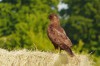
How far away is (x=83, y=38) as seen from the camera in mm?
70125

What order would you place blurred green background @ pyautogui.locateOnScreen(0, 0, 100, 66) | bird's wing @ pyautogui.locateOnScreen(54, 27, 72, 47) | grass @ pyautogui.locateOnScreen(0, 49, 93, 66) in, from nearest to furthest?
grass @ pyautogui.locateOnScreen(0, 49, 93, 66) → bird's wing @ pyautogui.locateOnScreen(54, 27, 72, 47) → blurred green background @ pyautogui.locateOnScreen(0, 0, 100, 66)

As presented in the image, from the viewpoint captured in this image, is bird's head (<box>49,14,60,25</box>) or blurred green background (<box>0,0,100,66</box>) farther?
blurred green background (<box>0,0,100,66</box>)

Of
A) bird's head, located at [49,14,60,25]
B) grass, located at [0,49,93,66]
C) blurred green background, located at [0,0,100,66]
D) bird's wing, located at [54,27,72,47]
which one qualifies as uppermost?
blurred green background, located at [0,0,100,66]

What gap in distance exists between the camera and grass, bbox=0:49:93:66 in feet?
36.7

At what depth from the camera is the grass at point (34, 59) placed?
11.2 metres

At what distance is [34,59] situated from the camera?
38.2 feet

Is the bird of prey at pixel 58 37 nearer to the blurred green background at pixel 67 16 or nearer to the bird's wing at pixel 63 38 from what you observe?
the bird's wing at pixel 63 38

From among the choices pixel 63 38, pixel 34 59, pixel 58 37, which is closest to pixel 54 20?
pixel 58 37

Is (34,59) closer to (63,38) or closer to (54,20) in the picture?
(63,38)

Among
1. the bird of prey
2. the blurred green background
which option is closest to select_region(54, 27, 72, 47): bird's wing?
the bird of prey

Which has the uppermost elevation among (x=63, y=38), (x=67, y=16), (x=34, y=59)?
(x=67, y=16)

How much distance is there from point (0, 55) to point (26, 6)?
5479cm

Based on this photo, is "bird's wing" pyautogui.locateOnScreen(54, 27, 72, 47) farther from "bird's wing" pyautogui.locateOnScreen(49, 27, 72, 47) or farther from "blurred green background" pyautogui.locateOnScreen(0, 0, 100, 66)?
"blurred green background" pyautogui.locateOnScreen(0, 0, 100, 66)

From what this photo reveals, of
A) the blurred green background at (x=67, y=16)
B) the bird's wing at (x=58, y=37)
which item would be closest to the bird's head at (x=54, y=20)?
the bird's wing at (x=58, y=37)
